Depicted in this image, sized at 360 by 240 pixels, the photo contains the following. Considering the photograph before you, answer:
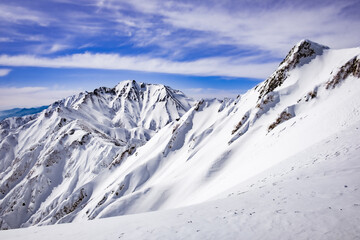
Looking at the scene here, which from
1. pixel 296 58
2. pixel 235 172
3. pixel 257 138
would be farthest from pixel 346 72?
pixel 235 172

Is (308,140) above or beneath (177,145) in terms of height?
above

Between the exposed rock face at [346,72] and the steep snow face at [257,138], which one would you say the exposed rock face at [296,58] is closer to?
the steep snow face at [257,138]

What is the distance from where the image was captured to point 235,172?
3666cm

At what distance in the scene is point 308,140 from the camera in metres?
28.3

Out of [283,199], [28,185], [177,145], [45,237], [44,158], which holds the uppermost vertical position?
[283,199]

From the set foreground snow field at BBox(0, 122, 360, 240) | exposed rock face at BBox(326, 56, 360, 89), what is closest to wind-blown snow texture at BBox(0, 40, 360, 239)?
foreground snow field at BBox(0, 122, 360, 240)

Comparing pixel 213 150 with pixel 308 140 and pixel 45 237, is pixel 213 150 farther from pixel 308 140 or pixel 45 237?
pixel 45 237

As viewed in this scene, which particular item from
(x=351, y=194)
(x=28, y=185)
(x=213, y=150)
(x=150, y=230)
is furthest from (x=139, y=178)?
(x=28, y=185)

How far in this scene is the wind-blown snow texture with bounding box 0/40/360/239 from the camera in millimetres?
11180

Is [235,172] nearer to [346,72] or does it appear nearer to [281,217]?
[281,217]

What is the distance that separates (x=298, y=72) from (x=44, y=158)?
13796 cm

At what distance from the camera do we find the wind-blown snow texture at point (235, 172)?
36.7 ft

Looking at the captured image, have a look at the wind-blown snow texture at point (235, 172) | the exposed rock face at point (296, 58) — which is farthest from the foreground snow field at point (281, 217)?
the exposed rock face at point (296, 58)

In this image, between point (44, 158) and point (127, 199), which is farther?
point (44, 158)
